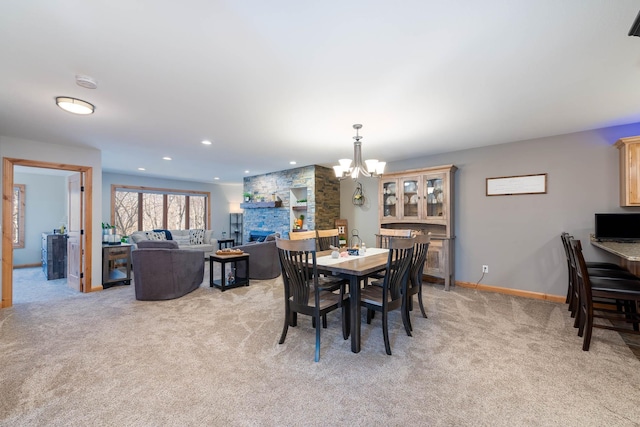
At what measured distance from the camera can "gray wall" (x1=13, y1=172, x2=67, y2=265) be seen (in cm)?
661

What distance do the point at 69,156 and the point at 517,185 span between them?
22.5ft

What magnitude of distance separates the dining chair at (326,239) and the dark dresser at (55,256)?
17.2ft

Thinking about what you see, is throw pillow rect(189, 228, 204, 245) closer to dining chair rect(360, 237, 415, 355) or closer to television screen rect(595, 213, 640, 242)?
dining chair rect(360, 237, 415, 355)

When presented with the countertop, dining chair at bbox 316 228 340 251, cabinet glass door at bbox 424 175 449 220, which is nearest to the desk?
the countertop

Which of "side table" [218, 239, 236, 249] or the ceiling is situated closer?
the ceiling

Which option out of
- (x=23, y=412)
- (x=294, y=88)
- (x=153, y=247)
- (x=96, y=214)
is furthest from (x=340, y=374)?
(x=96, y=214)

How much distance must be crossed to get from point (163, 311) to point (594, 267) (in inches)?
206

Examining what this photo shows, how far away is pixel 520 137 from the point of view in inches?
155

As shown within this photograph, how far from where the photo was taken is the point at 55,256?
5398 mm

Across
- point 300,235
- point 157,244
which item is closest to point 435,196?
point 300,235

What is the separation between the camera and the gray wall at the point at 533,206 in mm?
3602

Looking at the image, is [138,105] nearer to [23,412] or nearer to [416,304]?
[23,412]

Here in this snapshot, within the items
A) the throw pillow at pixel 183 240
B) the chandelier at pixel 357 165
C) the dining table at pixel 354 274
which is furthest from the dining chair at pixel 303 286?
the throw pillow at pixel 183 240

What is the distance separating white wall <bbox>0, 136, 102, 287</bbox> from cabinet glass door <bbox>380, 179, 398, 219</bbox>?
4.84m
